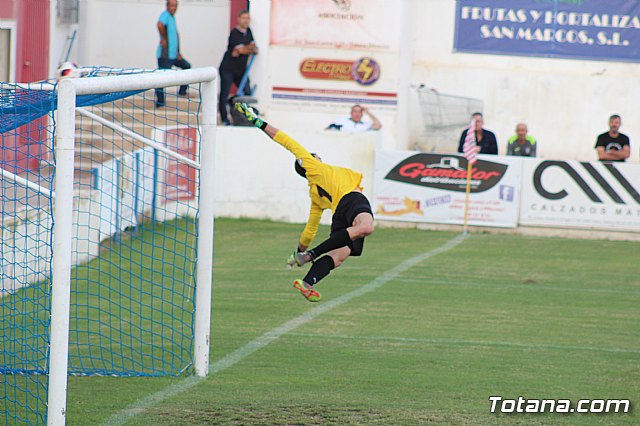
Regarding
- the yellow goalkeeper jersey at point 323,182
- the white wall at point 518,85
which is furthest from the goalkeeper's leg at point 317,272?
the white wall at point 518,85

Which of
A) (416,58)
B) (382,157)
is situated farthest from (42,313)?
(416,58)

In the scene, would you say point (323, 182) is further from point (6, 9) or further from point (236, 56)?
point (236, 56)

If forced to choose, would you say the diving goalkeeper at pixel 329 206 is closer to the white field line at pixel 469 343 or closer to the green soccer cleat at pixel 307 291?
the green soccer cleat at pixel 307 291

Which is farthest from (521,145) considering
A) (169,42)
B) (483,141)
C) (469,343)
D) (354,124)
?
(469,343)

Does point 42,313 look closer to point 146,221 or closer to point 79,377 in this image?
point 79,377

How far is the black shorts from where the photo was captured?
11.0m

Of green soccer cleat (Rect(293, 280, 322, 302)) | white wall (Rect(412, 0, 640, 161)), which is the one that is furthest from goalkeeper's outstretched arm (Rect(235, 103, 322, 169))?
white wall (Rect(412, 0, 640, 161))

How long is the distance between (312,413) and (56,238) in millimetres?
2512

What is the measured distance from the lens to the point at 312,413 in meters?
8.88

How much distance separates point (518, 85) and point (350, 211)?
17119 millimetres

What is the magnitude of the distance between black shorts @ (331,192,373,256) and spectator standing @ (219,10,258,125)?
12019 millimetres

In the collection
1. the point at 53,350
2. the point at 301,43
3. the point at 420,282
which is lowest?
the point at 420,282

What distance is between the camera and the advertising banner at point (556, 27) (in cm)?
2692

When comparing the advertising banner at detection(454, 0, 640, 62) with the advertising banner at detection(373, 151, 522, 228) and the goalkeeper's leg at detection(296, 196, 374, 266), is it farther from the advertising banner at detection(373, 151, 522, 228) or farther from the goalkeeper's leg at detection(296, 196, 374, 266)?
the goalkeeper's leg at detection(296, 196, 374, 266)
